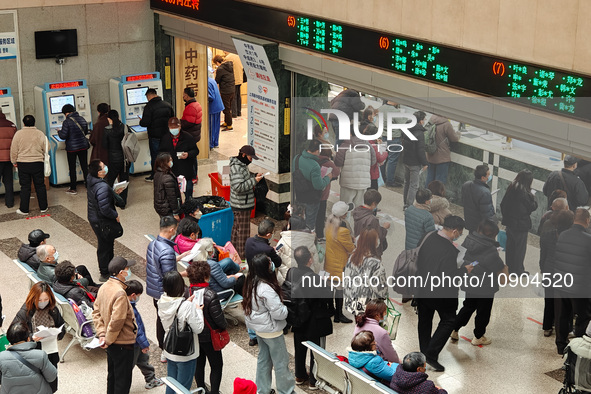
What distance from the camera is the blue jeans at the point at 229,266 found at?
27.0 ft

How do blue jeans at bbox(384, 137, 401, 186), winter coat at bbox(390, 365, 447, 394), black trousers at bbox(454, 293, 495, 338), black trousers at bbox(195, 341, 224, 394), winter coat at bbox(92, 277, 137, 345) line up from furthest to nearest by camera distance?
blue jeans at bbox(384, 137, 401, 186) → black trousers at bbox(454, 293, 495, 338) → black trousers at bbox(195, 341, 224, 394) → winter coat at bbox(92, 277, 137, 345) → winter coat at bbox(390, 365, 447, 394)

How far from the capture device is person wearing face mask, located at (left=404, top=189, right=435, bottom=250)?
7.61 meters

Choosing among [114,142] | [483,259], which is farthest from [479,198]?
[114,142]

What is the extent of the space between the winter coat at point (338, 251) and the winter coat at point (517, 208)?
1.86 meters

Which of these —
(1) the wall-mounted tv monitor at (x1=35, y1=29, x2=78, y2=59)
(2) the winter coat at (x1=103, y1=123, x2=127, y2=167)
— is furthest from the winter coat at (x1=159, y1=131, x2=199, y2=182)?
(1) the wall-mounted tv monitor at (x1=35, y1=29, x2=78, y2=59)

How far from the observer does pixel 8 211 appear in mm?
12086

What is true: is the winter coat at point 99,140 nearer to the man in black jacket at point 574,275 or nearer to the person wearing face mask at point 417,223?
the person wearing face mask at point 417,223

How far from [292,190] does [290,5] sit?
2.40 meters

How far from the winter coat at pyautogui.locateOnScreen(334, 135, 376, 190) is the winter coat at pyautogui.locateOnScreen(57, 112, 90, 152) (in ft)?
15.1

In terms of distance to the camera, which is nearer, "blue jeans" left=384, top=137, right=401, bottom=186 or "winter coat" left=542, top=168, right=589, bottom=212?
"winter coat" left=542, top=168, right=589, bottom=212

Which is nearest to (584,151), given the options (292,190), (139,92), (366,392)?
(366,392)

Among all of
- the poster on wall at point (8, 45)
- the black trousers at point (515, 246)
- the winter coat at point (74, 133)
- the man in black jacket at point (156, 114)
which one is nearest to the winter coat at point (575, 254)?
the black trousers at point (515, 246)

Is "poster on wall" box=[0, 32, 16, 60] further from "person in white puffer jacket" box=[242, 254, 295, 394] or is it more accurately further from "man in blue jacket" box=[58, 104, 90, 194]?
"person in white puffer jacket" box=[242, 254, 295, 394]

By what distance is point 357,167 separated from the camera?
9.65 metres
